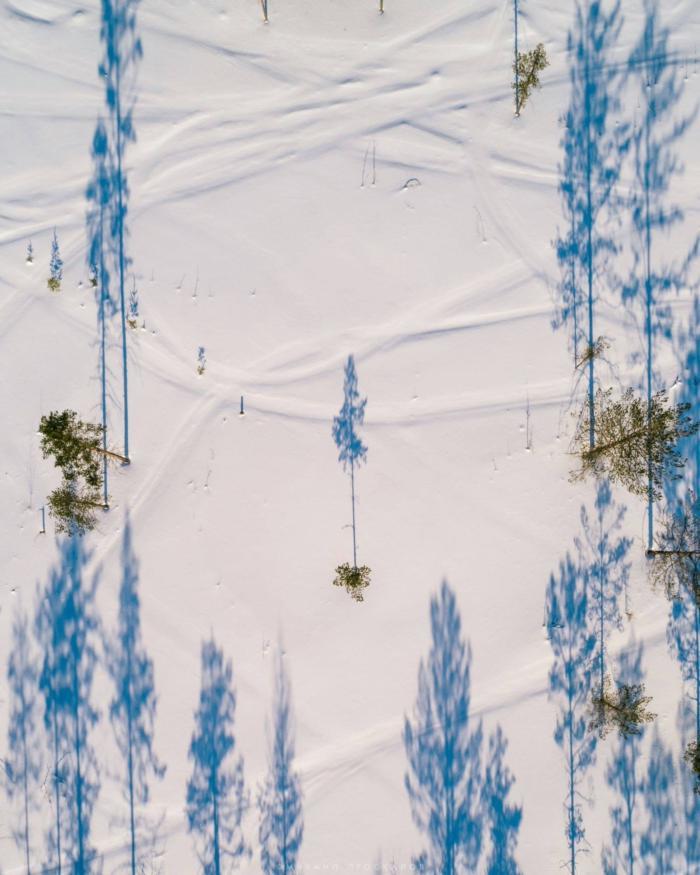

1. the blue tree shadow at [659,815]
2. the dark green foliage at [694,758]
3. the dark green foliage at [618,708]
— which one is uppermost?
the dark green foliage at [618,708]

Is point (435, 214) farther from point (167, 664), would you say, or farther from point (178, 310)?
point (167, 664)

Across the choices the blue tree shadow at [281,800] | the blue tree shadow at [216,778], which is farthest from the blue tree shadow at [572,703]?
the blue tree shadow at [216,778]

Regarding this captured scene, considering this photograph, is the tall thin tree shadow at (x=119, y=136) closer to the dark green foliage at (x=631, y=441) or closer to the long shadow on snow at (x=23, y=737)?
the long shadow on snow at (x=23, y=737)

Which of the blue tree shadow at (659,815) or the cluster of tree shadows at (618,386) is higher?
the cluster of tree shadows at (618,386)

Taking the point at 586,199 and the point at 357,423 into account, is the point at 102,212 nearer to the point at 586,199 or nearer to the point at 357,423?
the point at 357,423

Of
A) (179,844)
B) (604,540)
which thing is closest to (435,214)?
(604,540)

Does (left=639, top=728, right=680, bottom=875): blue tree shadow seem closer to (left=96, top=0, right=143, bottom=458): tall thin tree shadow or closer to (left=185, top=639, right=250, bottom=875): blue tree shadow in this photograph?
(left=185, top=639, right=250, bottom=875): blue tree shadow

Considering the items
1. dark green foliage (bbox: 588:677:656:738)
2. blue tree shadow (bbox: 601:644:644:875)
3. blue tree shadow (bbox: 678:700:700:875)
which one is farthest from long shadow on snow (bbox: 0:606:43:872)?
blue tree shadow (bbox: 678:700:700:875)
